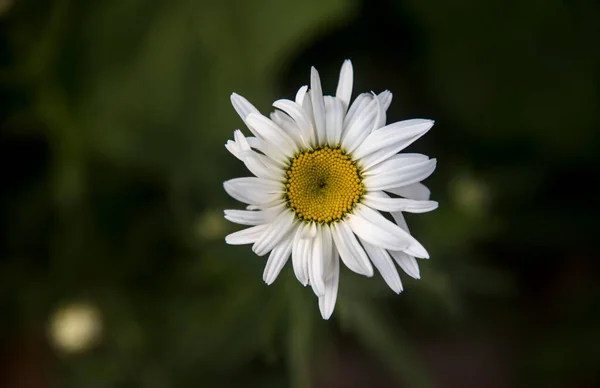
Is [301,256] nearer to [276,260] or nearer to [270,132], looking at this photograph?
[276,260]

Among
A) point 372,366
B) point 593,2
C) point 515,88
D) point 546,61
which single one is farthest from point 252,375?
point 593,2

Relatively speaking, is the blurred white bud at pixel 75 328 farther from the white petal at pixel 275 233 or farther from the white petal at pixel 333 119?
the white petal at pixel 333 119

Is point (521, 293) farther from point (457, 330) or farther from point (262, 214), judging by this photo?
point (262, 214)

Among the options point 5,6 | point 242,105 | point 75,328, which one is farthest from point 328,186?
point 5,6

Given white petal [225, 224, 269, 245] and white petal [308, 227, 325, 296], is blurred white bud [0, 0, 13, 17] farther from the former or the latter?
white petal [308, 227, 325, 296]

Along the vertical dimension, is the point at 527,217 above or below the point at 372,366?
above

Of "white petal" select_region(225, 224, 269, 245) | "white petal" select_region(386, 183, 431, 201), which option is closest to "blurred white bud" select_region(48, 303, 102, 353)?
"white petal" select_region(225, 224, 269, 245)
